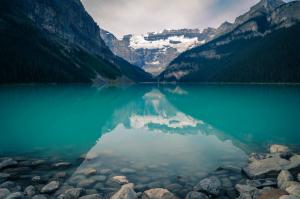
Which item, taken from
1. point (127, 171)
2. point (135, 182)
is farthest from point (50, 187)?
point (127, 171)

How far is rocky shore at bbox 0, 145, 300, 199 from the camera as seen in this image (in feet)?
51.7

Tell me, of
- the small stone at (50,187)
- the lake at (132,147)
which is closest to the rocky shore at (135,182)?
the small stone at (50,187)

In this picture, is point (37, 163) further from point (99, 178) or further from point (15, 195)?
point (15, 195)

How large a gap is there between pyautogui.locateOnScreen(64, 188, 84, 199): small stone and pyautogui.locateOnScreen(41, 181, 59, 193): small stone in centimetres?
113

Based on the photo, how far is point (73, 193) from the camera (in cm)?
1628

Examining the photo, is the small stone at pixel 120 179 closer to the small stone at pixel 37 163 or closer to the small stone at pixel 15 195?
the small stone at pixel 15 195

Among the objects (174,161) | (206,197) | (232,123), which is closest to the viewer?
(206,197)

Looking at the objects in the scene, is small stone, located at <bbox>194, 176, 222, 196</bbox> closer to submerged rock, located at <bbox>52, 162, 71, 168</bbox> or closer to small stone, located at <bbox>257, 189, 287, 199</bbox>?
small stone, located at <bbox>257, 189, 287, 199</bbox>

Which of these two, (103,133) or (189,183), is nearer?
(189,183)

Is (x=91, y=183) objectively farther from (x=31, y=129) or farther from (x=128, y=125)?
(x=128, y=125)

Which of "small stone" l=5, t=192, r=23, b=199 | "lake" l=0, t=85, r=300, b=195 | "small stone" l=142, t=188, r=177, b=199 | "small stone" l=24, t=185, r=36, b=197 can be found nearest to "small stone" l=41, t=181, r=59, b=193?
"small stone" l=24, t=185, r=36, b=197

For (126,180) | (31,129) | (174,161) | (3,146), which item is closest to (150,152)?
(174,161)

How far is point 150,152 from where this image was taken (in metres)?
27.5

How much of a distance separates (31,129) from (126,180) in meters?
24.2
